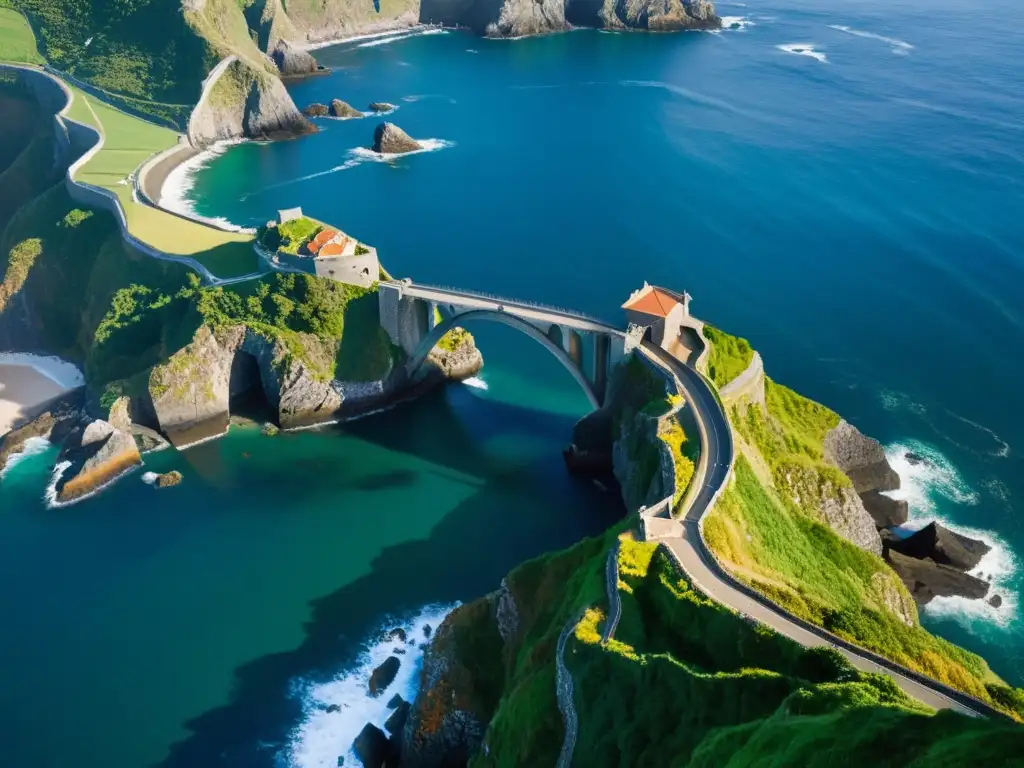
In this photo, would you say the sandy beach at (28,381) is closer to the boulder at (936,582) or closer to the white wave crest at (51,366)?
the white wave crest at (51,366)

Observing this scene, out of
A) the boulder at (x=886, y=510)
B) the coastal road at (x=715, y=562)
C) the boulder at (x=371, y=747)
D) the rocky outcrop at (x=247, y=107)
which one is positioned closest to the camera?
the coastal road at (x=715, y=562)

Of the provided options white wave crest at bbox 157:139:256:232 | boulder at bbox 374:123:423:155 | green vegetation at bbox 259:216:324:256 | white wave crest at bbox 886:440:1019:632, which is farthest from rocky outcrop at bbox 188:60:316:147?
white wave crest at bbox 886:440:1019:632

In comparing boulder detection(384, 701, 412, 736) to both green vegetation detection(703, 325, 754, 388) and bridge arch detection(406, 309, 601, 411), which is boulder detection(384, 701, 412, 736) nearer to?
bridge arch detection(406, 309, 601, 411)

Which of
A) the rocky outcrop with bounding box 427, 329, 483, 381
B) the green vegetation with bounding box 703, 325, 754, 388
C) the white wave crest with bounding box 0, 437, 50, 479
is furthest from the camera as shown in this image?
the rocky outcrop with bounding box 427, 329, 483, 381

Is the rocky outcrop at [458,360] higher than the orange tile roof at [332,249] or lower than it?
lower

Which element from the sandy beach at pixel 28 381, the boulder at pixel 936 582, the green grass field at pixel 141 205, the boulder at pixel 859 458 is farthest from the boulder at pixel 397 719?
the sandy beach at pixel 28 381

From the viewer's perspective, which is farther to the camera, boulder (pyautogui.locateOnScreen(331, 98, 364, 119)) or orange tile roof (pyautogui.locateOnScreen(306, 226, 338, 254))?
boulder (pyautogui.locateOnScreen(331, 98, 364, 119))

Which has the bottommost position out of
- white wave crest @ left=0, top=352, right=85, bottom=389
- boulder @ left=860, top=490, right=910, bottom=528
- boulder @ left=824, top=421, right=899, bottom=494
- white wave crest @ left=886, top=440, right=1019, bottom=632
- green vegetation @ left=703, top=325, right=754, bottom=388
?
white wave crest @ left=0, top=352, right=85, bottom=389
